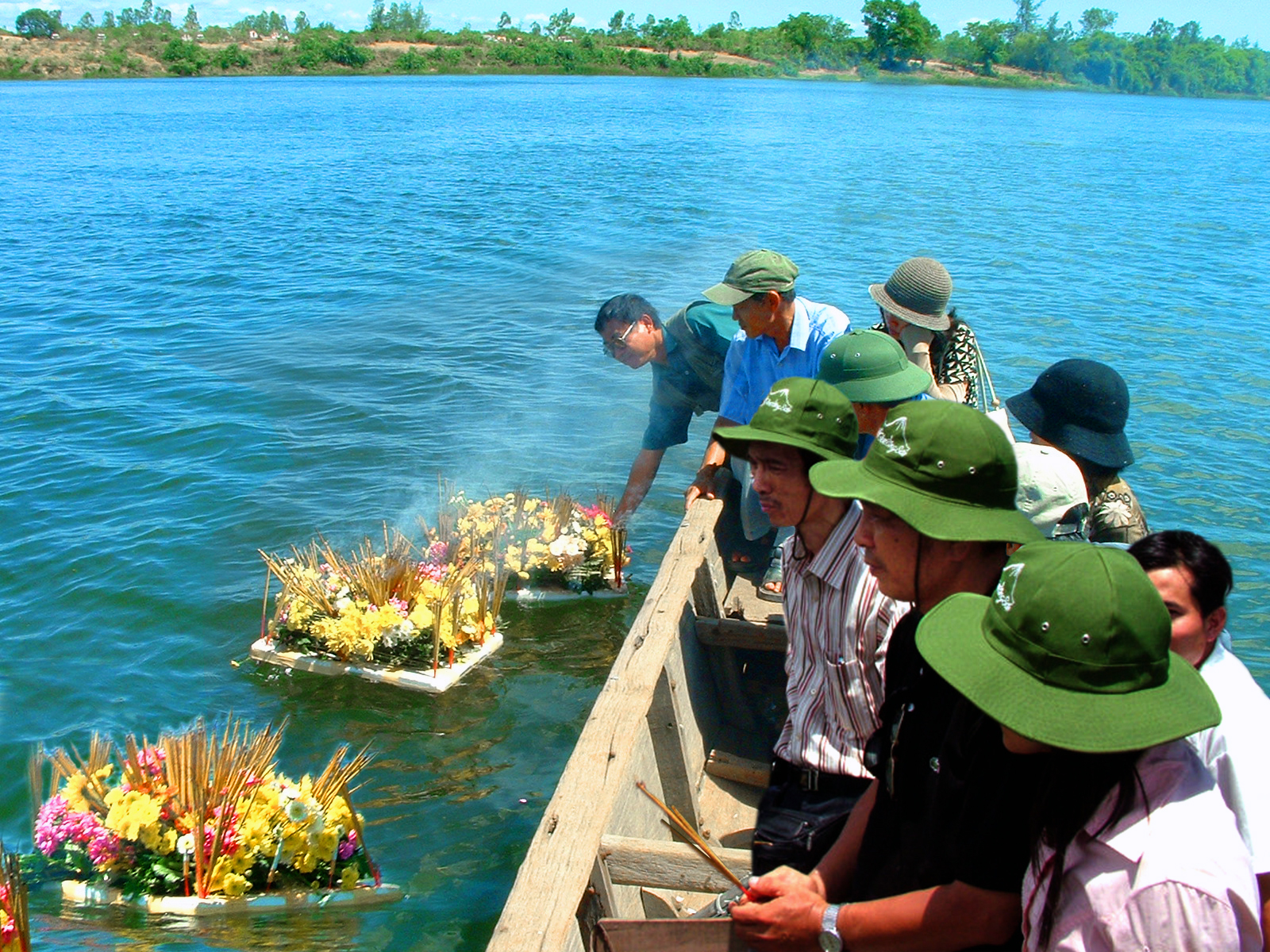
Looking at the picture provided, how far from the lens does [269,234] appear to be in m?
23.2

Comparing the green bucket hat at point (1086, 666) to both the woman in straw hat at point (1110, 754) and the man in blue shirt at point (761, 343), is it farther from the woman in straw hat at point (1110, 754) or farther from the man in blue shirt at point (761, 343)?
the man in blue shirt at point (761, 343)

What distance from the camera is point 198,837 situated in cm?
432

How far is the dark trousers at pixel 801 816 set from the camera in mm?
2846

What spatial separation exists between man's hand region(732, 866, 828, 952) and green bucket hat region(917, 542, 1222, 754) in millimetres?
831

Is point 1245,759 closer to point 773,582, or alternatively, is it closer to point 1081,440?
point 1081,440

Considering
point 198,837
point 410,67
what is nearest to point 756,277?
point 198,837

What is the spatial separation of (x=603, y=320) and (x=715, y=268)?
14.7 metres

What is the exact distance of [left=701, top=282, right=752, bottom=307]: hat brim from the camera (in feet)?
15.7

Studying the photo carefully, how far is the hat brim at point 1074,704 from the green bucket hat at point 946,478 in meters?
0.45

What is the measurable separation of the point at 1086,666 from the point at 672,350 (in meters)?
4.36

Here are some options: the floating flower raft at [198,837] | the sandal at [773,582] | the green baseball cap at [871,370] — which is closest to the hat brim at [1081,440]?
the green baseball cap at [871,370]

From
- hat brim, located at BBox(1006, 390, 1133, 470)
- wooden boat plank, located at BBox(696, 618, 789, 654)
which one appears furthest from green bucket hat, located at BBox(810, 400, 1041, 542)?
wooden boat plank, located at BBox(696, 618, 789, 654)

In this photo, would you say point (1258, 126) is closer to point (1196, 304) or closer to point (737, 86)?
point (737, 86)

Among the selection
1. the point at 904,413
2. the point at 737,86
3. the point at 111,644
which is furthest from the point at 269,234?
the point at 737,86
